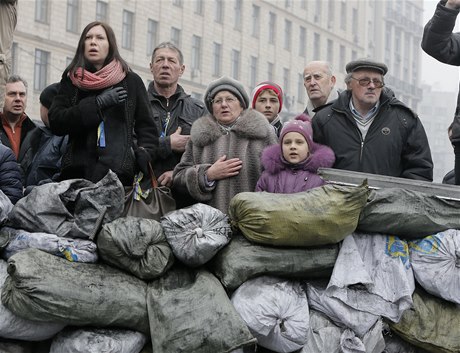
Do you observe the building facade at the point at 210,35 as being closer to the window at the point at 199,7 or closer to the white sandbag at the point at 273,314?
the window at the point at 199,7

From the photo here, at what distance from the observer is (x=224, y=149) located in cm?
505

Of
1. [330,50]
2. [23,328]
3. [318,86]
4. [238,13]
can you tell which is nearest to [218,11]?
[238,13]

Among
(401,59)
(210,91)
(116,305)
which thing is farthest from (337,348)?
(401,59)

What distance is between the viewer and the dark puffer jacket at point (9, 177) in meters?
4.73

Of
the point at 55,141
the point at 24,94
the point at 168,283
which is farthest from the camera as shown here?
the point at 24,94

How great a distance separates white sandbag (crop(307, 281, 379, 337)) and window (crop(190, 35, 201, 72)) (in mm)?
42267

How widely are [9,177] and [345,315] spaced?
1.87 meters

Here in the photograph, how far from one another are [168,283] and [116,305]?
0.30m

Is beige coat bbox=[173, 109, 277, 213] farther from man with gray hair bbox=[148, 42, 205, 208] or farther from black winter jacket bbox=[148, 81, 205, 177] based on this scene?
man with gray hair bbox=[148, 42, 205, 208]

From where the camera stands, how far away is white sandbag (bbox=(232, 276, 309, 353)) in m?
4.09

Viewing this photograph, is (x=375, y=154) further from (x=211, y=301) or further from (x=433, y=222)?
(x=211, y=301)

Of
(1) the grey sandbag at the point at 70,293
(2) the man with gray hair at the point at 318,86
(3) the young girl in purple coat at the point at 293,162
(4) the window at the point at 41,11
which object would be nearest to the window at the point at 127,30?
(4) the window at the point at 41,11

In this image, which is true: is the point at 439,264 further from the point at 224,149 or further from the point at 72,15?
the point at 72,15

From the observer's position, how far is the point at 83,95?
511cm
